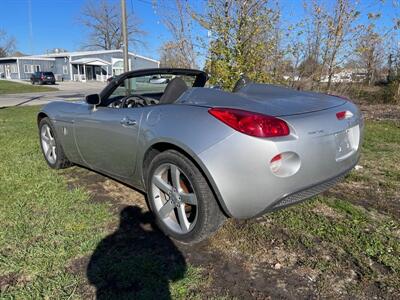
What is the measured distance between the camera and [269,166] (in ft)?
6.94

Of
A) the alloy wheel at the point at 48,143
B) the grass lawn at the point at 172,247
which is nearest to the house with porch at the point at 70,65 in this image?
the alloy wheel at the point at 48,143

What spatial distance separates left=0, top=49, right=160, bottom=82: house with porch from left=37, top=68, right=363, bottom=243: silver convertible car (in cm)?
4600

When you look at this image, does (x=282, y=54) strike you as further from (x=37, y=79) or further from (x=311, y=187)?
(x=37, y=79)

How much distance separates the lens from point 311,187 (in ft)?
7.68

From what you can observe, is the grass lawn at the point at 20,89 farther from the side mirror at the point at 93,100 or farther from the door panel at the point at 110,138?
the side mirror at the point at 93,100

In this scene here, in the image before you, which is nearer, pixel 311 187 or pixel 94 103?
pixel 311 187

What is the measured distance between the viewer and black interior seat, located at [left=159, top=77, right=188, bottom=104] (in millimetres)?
2816

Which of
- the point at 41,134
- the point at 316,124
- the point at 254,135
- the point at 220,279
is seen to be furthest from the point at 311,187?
the point at 41,134

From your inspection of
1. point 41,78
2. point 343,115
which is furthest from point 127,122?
point 41,78

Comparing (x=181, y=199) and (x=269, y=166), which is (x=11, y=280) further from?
(x=269, y=166)

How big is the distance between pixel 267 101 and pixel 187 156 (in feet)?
2.49

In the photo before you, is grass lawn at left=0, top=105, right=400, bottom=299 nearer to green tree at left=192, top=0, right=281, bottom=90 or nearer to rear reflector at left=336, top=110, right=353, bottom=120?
rear reflector at left=336, top=110, right=353, bottom=120

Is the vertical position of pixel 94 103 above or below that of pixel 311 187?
above

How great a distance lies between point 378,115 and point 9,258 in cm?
979
